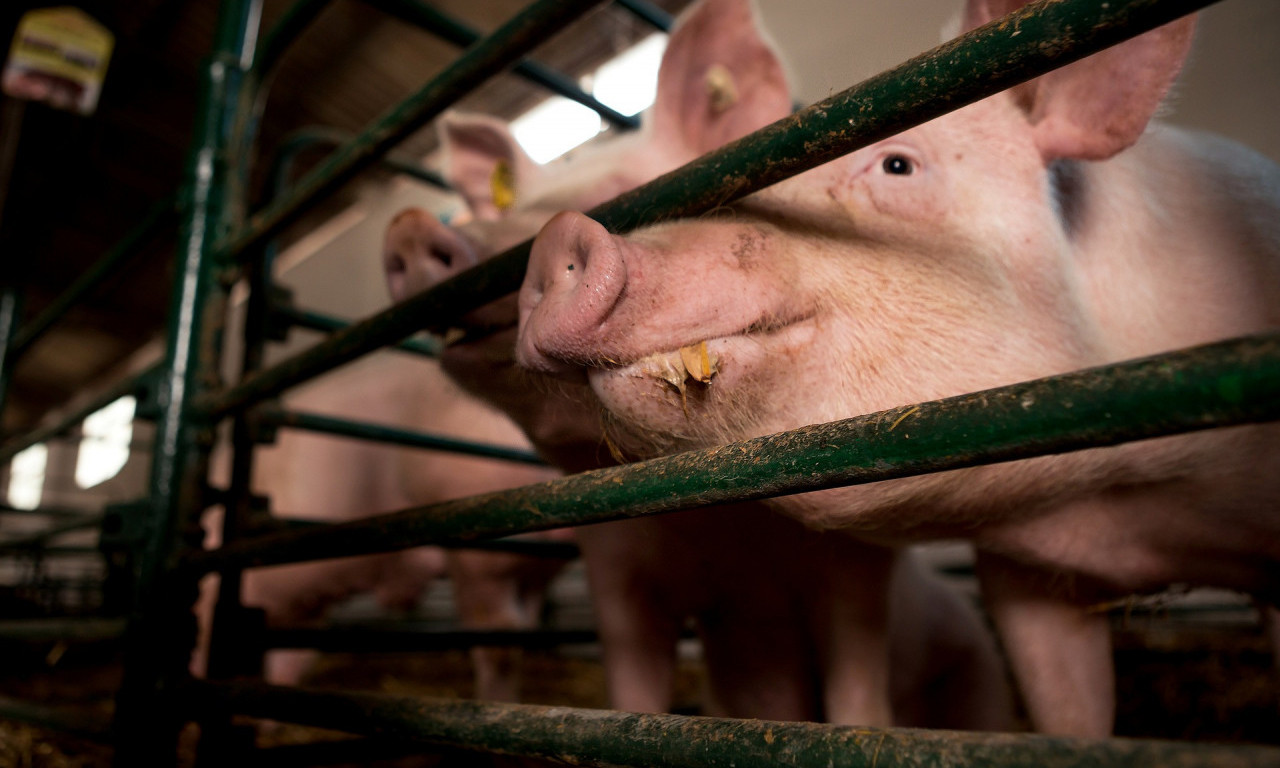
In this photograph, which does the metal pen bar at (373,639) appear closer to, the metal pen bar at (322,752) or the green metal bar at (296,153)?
the metal pen bar at (322,752)

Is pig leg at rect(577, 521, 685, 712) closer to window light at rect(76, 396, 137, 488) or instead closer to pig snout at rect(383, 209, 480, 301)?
pig snout at rect(383, 209, 480, 301)

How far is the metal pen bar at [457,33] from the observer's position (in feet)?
6.36

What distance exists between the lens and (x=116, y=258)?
2197 mm

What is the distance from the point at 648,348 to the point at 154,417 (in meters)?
1.28

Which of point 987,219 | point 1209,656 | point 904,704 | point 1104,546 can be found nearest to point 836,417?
point 987,219

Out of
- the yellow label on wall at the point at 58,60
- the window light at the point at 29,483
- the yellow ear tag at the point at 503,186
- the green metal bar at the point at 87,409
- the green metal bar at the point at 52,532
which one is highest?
the window light at the point at 29,483

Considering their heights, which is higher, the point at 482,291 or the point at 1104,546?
the point at 482,291

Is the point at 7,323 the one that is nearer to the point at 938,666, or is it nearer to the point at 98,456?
the point at 938,666

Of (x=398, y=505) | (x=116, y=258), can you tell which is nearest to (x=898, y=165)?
(x=116, y=258)

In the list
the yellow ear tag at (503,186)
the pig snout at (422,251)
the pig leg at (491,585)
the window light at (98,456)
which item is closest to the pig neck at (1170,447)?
the pig snout at (422,251)

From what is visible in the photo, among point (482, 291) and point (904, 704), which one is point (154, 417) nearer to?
point (482, 291)

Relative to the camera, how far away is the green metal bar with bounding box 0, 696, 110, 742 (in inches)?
63.6

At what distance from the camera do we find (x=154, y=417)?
1728mm

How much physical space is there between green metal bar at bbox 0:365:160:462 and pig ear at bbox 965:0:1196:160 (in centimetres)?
174
